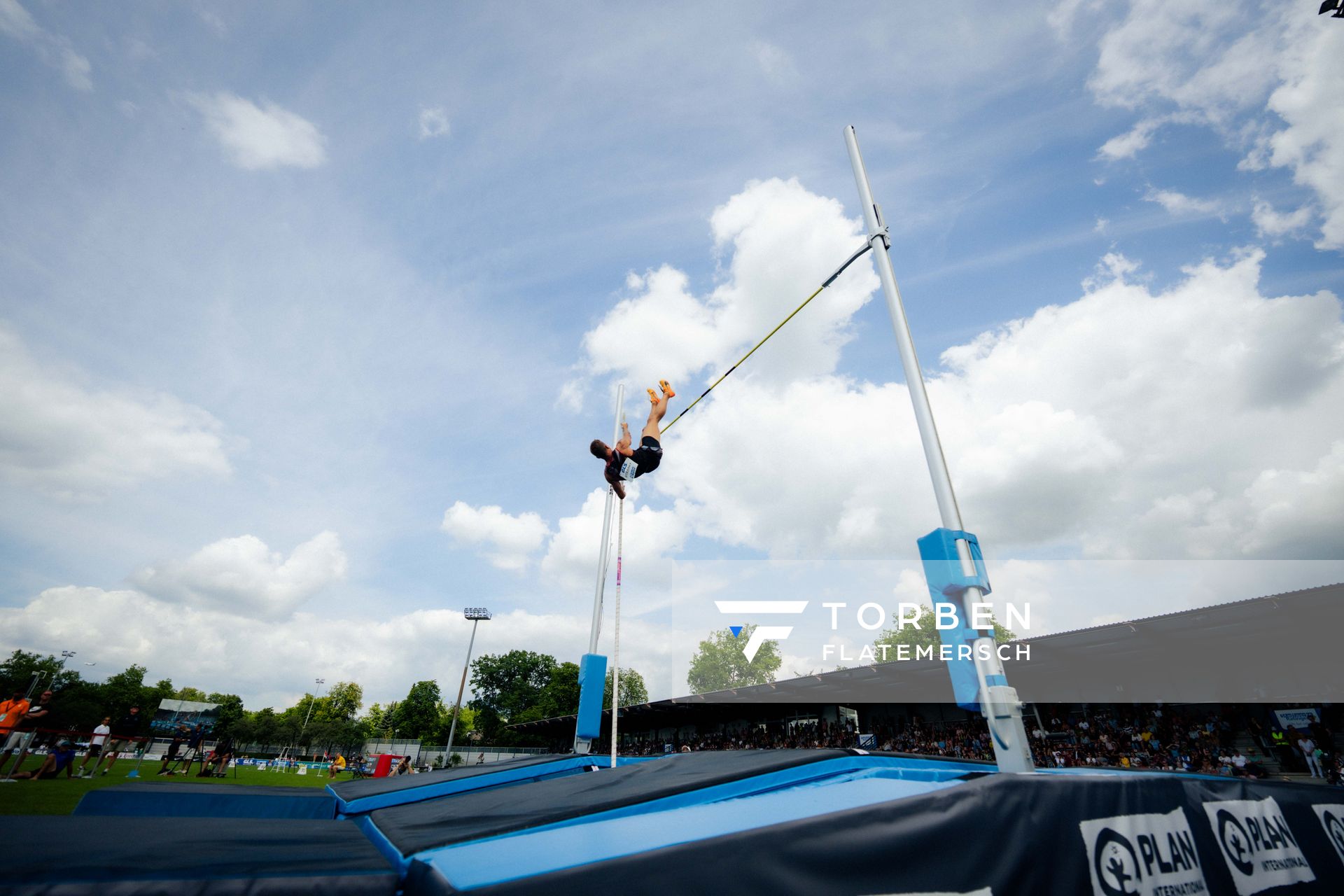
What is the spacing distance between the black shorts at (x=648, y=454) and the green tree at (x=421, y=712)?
52.3 metres

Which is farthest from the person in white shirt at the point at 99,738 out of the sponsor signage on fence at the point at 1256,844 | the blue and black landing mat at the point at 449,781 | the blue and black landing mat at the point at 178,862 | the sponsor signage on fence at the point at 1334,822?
the sponsor signage on fence at the point at 1334,822

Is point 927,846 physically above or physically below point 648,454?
below

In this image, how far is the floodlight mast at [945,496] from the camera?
2.53 meters

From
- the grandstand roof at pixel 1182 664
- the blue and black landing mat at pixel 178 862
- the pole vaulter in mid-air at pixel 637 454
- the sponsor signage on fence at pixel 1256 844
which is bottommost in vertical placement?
the sponsor signage on fence at pixel 1256 844

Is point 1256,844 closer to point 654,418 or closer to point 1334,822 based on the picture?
point 1334,822

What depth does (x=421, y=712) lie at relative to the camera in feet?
163

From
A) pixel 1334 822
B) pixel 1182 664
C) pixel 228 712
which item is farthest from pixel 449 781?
pixel 228 712

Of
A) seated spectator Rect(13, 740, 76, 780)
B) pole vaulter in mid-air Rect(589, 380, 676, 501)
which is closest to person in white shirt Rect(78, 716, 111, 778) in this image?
seated spectator Rect(13, 740, 76, 780)

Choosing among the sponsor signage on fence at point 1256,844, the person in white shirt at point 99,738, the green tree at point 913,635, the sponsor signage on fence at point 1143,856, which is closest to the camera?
the sponsor signage on fence at point 1143,856

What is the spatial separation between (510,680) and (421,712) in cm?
765

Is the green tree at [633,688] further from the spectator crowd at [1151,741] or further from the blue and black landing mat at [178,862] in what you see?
the blue and black landing mat at [178,862]

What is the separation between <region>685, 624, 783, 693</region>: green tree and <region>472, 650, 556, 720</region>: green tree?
13.1 meters

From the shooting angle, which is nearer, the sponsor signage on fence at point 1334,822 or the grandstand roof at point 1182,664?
the sponsor signage on fence at point 1334,822

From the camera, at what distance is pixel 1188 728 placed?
497 inches
